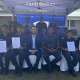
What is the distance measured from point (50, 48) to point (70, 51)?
0.74 metres

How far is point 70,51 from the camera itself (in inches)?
173

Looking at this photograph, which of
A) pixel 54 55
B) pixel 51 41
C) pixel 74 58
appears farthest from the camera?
pixel 51 41

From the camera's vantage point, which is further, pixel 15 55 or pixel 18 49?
pixel 18 49

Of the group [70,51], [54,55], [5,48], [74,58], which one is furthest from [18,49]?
[74,58]

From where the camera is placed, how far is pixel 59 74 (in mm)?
4242

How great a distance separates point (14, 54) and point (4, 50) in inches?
15.9

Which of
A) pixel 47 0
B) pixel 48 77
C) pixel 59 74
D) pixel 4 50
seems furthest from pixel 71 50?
pixel 47 0

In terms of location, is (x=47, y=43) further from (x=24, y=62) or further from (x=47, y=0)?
(x=47, y=0)

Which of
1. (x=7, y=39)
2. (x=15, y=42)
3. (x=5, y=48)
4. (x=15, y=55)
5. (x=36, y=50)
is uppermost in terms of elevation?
(x=7, y=39)

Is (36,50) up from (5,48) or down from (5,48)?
down

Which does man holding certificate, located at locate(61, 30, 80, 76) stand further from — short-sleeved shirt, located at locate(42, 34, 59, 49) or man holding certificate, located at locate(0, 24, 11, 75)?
man holding certificate, located at locate(0, 24, 11, 75)

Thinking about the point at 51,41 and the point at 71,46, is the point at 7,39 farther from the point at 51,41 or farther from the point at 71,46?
the point at 71,46

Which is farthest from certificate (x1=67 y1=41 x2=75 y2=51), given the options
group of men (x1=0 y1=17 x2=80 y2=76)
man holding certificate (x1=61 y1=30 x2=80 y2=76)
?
group of men (x1=0 y1=17 x2=80 y2=76)

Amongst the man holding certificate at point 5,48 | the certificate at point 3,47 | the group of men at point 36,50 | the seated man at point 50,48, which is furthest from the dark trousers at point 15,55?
the seated man at point 50,48
